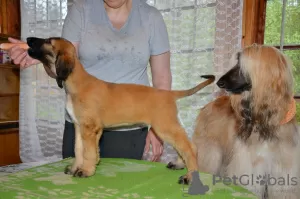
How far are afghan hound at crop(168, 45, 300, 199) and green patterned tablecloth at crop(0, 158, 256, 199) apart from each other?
21 centimetres

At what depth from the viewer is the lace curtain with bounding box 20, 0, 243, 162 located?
2877mm

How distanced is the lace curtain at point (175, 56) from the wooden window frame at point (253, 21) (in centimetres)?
5

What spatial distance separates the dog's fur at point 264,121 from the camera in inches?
68.9

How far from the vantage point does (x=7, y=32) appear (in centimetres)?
428

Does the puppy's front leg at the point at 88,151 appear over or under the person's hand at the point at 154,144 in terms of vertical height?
over

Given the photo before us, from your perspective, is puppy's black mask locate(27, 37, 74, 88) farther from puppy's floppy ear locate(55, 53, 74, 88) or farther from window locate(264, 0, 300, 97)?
window locate(264, 0, 300, 97)

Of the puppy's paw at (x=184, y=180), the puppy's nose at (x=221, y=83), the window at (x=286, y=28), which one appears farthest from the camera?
the window at (x=286, y=28)

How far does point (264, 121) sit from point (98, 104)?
3.00ft

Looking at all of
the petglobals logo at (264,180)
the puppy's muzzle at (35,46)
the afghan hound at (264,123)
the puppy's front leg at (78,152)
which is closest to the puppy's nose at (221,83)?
the afghan hound at (264,123)

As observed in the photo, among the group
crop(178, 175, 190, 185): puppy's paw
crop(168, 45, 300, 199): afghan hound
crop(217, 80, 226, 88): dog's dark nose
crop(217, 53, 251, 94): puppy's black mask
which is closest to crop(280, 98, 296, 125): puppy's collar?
crop(168, 45, 300, 199): afghan hound

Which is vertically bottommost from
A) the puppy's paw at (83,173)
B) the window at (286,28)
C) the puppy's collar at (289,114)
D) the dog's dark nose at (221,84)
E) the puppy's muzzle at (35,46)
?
the puppy's paw at (83,173)

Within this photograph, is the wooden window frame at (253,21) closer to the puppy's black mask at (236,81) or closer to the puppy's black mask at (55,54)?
the puppy's black mask at (236,81)

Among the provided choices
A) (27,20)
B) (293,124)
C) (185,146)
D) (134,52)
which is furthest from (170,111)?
Result: (27,20)

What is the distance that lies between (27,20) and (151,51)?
282 cm
